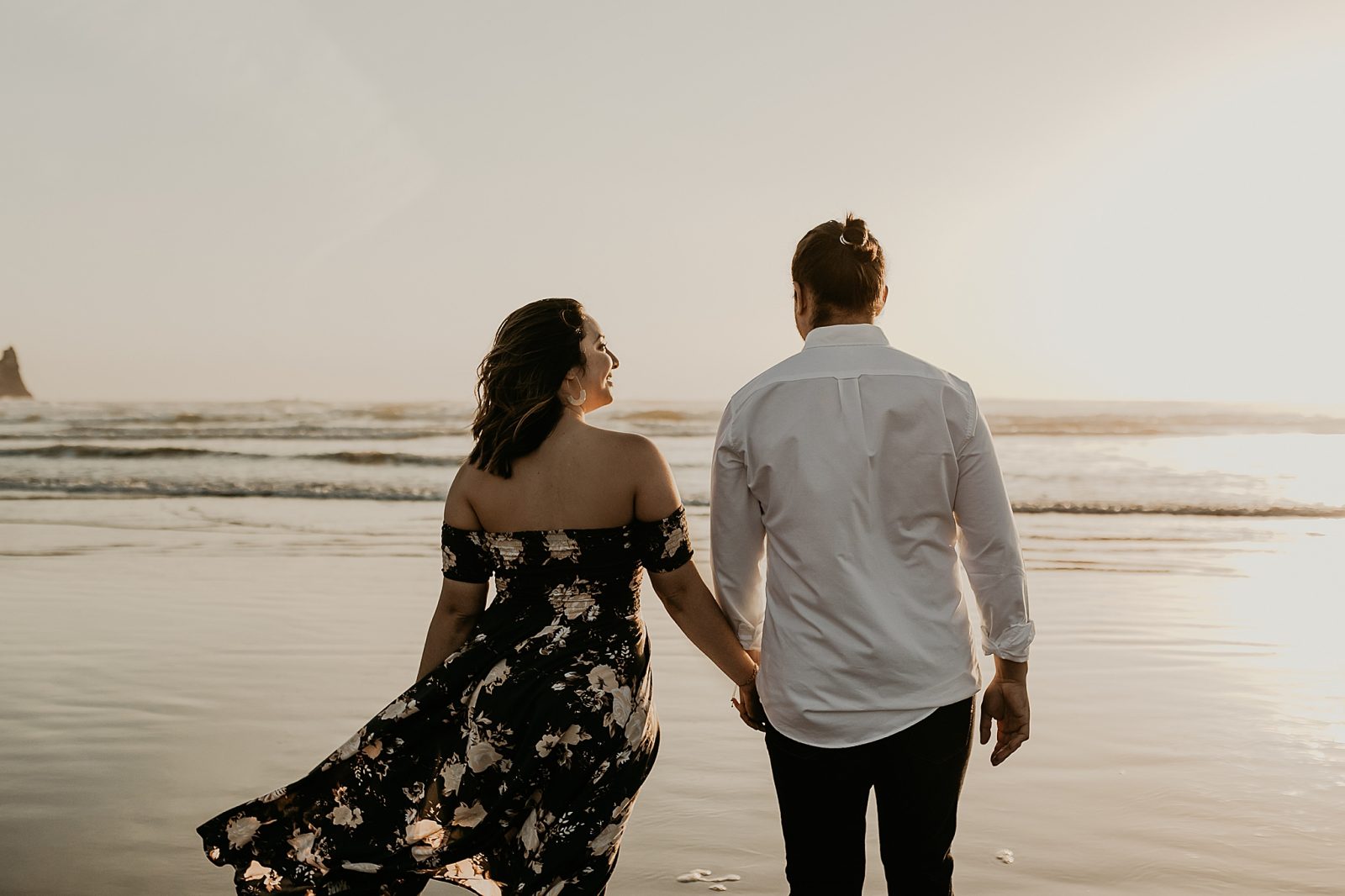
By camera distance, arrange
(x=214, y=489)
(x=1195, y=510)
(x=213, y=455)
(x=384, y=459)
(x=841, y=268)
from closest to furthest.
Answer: (x=841, y=268) → (x=1195, y=510) → (x=214, y=489) → (x=384, y=459) → (x=213, y=455)

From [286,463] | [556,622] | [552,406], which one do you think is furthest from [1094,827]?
[286,463]

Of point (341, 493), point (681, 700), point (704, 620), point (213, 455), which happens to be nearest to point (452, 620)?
point (704, 620)

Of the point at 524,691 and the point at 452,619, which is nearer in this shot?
the point at 524,691

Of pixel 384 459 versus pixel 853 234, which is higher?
pixel 853 234

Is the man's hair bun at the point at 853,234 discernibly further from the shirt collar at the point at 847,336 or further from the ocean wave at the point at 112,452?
the ocean wave at the point at 112,452

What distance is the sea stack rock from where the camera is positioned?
33750 millimetres

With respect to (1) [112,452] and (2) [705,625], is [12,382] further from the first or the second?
(2) [705,625]

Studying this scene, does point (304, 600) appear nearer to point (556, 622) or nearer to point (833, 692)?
point (556, 622)

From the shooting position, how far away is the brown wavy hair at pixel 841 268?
2.15 m

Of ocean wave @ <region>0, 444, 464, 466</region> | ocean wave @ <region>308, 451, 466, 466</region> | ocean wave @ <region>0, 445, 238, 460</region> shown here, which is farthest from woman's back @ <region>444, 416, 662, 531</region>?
ocean wave @ <region>0, 445, 238, 460</region>

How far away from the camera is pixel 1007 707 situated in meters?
2.22

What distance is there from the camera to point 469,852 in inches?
96.3

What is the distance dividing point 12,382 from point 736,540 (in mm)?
37907

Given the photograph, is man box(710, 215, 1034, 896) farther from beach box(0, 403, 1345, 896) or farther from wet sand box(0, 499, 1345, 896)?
beach box(0, 403, 1345, 896)
